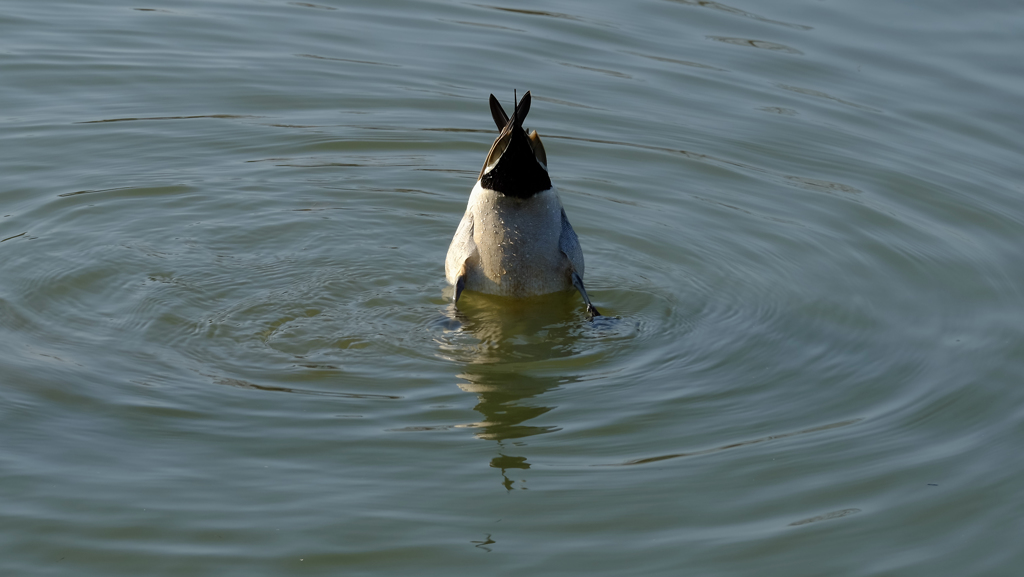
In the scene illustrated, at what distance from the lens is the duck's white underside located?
24.5ft

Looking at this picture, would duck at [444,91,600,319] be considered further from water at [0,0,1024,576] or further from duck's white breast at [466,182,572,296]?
water at [0,0,1024,576]

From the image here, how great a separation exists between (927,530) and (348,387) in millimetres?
3000

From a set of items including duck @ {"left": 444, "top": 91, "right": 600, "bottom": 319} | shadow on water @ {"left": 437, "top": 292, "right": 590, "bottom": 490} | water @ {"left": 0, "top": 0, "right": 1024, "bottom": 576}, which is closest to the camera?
water @ {"left": 0, "top": 0, "right": 1024, "bottom": 576}

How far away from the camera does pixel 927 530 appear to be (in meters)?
5.25

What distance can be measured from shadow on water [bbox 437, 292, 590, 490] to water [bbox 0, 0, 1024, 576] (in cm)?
3

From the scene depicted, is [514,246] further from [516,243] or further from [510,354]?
[510,354]

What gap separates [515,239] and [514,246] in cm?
5

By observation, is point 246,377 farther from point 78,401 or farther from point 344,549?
point 344,549

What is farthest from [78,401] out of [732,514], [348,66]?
[348,66]

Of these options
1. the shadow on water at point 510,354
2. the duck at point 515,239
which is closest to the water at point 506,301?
the shadow on water at point 510,354

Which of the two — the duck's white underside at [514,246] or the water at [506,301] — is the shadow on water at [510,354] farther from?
the duck's white underside at [514,246]

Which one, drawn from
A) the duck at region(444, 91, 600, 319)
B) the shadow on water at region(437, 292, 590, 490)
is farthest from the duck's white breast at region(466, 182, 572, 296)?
the shadow on water at region(437, 292, 590, 490)

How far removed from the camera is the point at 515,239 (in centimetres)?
750

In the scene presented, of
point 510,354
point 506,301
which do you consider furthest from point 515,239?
point 510,354
